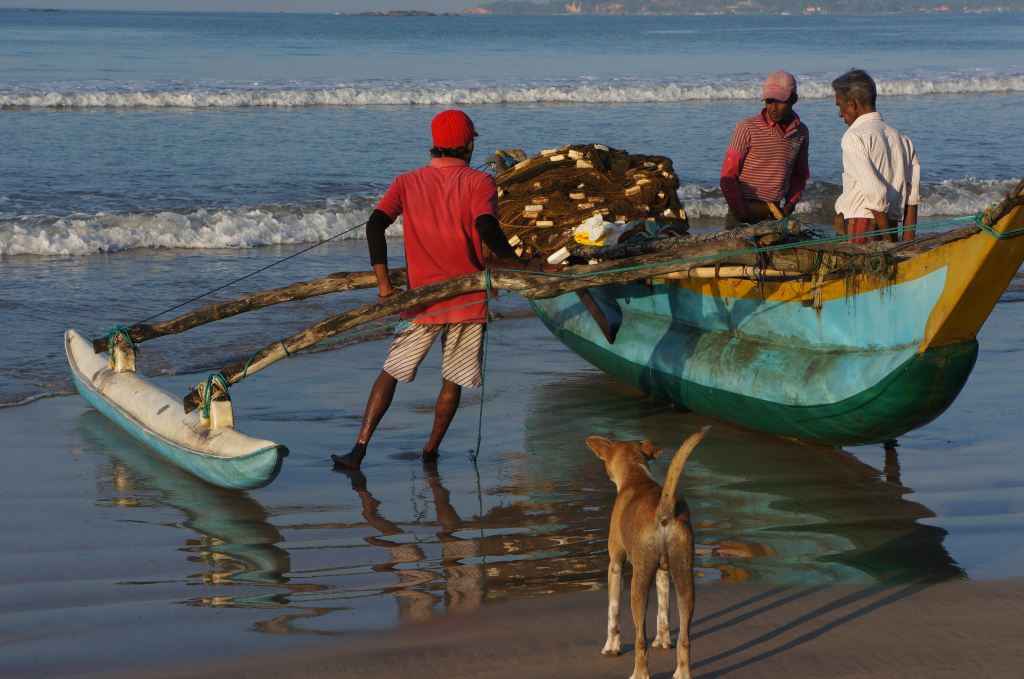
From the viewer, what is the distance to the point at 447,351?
6137mm

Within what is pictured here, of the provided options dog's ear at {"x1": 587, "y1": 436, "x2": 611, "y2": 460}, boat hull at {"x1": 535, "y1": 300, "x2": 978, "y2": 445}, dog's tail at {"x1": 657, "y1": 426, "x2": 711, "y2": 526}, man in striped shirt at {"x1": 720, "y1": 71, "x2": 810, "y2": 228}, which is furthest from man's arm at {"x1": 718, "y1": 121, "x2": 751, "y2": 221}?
dog's tail at {"x1": 657, "y1": 426, "x2": 711, "y2": 526}

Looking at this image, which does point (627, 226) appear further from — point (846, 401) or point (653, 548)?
point (653, 548)

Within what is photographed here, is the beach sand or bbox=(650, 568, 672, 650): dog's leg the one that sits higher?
bbox=(650, 568, 672, 650): dog's leg

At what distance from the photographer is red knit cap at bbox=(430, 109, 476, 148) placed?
5762 millimetres

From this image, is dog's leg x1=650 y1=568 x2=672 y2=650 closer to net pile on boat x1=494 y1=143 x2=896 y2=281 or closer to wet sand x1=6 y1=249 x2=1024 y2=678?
wet sand x1=6 y1=249 x2=1024 y2=678

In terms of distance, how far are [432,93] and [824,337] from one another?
25366 mm

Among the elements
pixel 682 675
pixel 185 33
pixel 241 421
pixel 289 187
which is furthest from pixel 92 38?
pixel 682 675

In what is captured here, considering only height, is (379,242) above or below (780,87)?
below

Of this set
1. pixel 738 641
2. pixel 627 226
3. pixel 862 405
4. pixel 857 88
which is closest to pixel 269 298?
pixel 627 226

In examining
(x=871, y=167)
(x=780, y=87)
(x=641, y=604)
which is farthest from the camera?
(x=780, y=87)

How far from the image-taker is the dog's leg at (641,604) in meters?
3.54

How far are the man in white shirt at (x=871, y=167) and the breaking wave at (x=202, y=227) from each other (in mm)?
7159

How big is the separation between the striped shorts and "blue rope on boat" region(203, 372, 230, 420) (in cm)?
84

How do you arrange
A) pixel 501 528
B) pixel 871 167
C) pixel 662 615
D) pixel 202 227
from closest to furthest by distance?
pixel 662 615 → pixel 501 528 → pixel 871 167 → pixel 202 227
